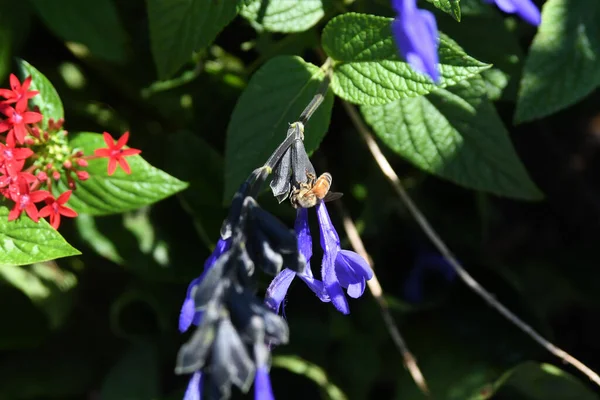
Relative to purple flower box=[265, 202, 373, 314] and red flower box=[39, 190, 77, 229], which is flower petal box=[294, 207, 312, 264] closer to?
purple flower box=[265, 202, 373, 314]

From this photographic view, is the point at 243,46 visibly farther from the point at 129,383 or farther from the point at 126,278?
the point at 129,383

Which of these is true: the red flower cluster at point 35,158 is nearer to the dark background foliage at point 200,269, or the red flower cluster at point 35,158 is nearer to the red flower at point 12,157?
the red flower at point 12,157

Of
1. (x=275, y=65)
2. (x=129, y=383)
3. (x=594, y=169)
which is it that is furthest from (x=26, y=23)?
(x=594, y=169)

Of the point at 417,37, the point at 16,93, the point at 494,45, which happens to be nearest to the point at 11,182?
the point at 16,93

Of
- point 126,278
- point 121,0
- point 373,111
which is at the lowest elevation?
point 126,278

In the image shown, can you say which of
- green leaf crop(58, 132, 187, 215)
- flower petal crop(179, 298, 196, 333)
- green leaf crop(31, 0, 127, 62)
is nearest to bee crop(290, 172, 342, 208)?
flower petal crop(179, 298, 196, 333)

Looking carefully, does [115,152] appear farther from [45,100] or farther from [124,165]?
[45,100]

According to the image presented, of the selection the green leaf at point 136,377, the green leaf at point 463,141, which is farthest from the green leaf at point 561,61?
the green leaf at point 136,377
